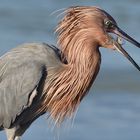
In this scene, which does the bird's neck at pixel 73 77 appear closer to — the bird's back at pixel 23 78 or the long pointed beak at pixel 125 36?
the bird's back at pixel 23 78

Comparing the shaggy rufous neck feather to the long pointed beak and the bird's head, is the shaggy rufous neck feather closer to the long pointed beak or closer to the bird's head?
the bird's head

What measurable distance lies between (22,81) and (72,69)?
0.46 metres

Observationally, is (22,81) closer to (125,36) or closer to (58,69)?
(58,69)

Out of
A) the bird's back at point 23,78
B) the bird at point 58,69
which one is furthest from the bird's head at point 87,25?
the bird's back at point 23,78

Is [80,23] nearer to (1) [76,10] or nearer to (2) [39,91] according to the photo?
(1) [76,10]

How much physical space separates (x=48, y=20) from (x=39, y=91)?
22.7 ft

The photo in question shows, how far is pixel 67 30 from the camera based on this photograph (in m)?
9.59

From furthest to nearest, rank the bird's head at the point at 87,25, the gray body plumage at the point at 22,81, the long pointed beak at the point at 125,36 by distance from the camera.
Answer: the gray body plumage at the point at 22,81
the bird's head at the point at 87,25
the long pointed beak at the point at 125,36

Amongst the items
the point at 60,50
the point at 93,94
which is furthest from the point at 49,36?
the point at 60,50

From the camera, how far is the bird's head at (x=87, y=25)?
951cm

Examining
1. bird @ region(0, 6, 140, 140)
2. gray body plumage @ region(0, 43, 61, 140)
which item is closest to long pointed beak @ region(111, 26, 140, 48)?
bird @ region(0, 6, 140, 140)

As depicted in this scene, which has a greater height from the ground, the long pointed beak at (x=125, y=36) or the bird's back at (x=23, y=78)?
the long pointed beak at (x=125, y=36)

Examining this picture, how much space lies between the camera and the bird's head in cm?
951

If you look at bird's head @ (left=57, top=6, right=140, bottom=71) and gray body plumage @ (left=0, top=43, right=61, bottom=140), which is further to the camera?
gray body plumage @ (left=0, top=43, right=61, bottom=140)
